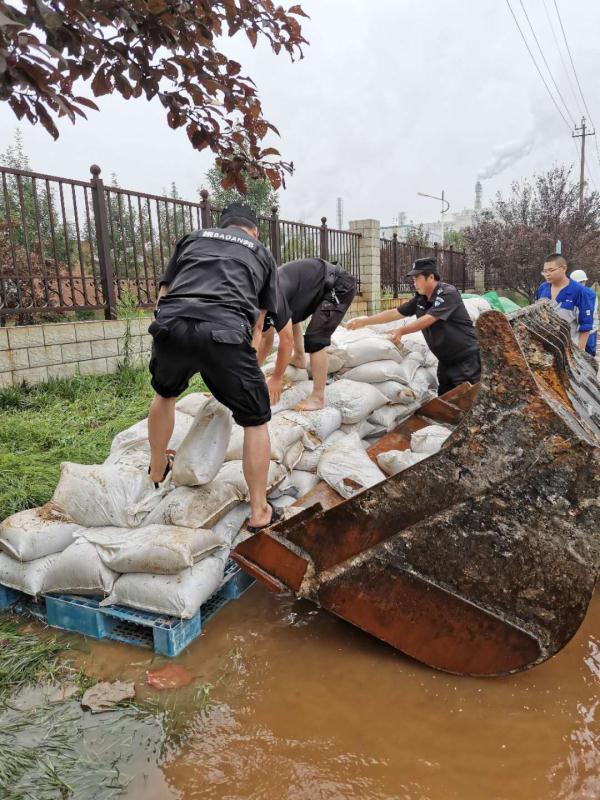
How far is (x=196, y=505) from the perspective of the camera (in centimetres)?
238

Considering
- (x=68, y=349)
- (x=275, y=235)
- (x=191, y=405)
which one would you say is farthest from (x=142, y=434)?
(x=275, y=235)

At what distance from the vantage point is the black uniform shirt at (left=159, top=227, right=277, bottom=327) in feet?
7.28

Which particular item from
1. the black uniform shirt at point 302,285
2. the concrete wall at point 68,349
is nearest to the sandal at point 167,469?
the black uniform shirt at point 302,285

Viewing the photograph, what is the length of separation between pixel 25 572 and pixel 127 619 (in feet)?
1.75

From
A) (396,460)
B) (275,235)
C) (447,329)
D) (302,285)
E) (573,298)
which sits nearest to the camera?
(396,460)

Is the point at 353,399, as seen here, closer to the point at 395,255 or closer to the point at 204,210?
the point at 204,210

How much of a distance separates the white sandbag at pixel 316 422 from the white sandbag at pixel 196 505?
0.83 m

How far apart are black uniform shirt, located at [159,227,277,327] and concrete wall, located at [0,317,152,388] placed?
2683mm

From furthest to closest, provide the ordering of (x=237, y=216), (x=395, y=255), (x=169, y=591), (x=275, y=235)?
(x=395, y=255) → (x=275, y=235) → (x=237, y=216) → (x=169, y=591)

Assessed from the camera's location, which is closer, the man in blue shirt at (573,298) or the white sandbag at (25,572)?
the white sandbag at (25,572)

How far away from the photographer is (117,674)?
1.98 meters

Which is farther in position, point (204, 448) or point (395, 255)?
point (395, 255)

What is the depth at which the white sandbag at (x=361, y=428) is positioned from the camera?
369 cm

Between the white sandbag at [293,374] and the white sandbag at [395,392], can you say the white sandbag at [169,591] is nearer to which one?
the white sandbag at [293,374]
